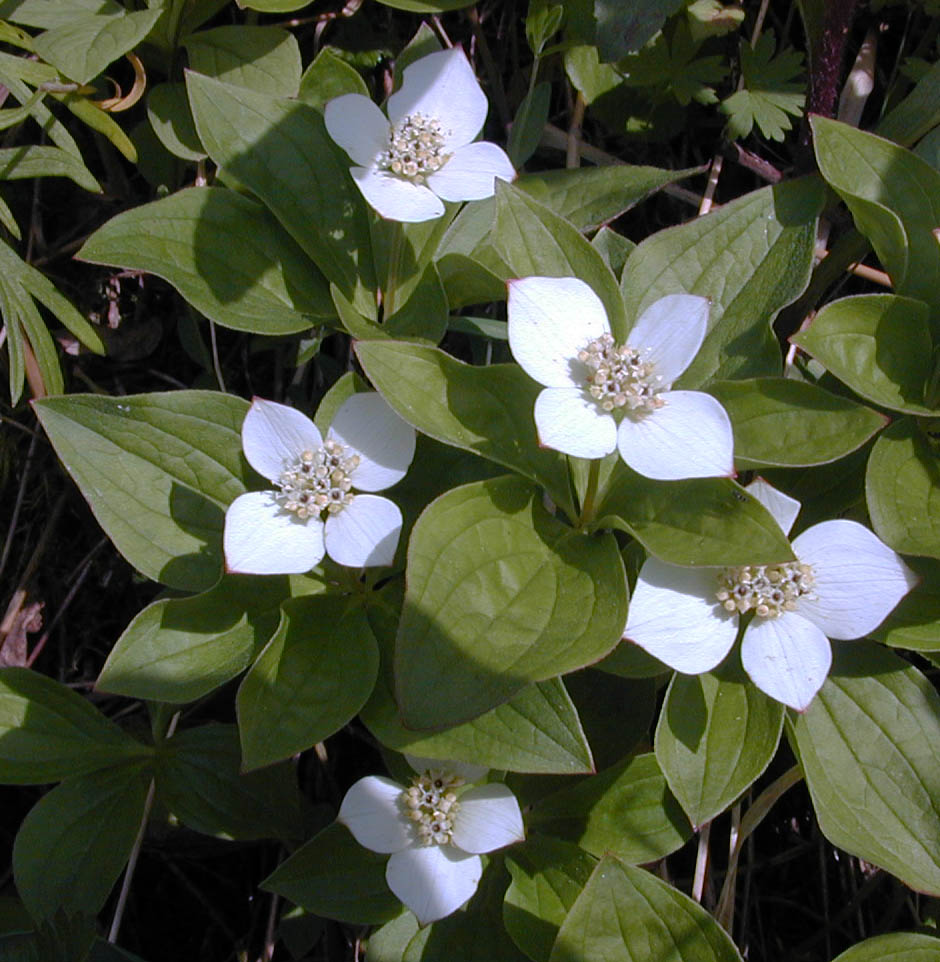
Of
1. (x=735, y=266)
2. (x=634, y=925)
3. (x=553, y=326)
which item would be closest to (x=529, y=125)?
(x=735, y=266)

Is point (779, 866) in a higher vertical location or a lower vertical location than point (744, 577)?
lower

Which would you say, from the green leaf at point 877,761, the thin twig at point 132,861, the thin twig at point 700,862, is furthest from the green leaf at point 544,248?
the thin twig at point 132,861

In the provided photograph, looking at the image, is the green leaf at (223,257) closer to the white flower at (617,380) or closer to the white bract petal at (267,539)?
the white bract petal at (267,539)

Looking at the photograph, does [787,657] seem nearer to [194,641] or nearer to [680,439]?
[680,439]

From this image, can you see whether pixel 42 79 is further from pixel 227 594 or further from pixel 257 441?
pixel 227 594

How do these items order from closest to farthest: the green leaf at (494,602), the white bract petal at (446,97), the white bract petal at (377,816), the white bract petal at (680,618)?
1. the green leaf at (494,602)
2. the white bract petal at (680,618)
3. the white bract petal at (377,816)
4. the white bract petal at (446,97)

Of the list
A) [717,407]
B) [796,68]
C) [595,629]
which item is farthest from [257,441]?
[796,68]
